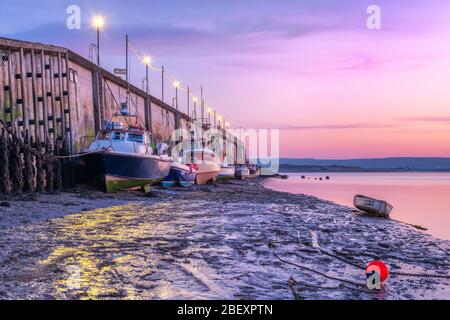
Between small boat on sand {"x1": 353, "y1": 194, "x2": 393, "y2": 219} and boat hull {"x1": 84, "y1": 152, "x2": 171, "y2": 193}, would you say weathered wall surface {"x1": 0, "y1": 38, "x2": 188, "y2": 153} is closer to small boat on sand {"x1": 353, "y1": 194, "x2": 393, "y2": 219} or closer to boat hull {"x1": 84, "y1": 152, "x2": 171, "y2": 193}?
boat hull {"x1": 84, "y1": 152, "x2": 171, "y2": 193}

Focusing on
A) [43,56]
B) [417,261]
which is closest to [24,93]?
[43,56]

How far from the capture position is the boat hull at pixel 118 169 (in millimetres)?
20469

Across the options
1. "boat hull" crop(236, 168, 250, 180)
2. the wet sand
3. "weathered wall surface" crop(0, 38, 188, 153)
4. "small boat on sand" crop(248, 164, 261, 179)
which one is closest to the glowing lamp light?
"weathered wall surface" crop(0, 38, 188, 153)

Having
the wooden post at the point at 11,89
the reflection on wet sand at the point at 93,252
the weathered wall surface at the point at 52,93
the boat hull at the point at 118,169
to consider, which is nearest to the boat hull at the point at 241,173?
the weathered wall surface at the point at 52,93

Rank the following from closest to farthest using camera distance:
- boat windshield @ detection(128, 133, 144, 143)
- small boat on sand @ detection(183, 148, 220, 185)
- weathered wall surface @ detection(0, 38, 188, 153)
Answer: weathered wall surface @ detection(0, 38, 188, 153), boat windshield @ detection(128, 133, 144, 143), small boat on sand @ detection(183, 148, 220, 185)

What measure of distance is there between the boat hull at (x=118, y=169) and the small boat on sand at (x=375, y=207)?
986 centimetres

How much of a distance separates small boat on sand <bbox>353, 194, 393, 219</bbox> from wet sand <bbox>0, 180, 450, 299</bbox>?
5.13m

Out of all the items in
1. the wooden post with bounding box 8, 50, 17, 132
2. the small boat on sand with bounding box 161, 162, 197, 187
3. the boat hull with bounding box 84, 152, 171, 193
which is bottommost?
the small boat on sand with bounding box 161, 162, 197, 187

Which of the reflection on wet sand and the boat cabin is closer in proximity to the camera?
the reflection on wet sand

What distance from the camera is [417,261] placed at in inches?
350

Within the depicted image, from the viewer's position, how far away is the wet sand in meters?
5.93

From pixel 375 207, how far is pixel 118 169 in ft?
36.0

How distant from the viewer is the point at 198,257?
782cm
